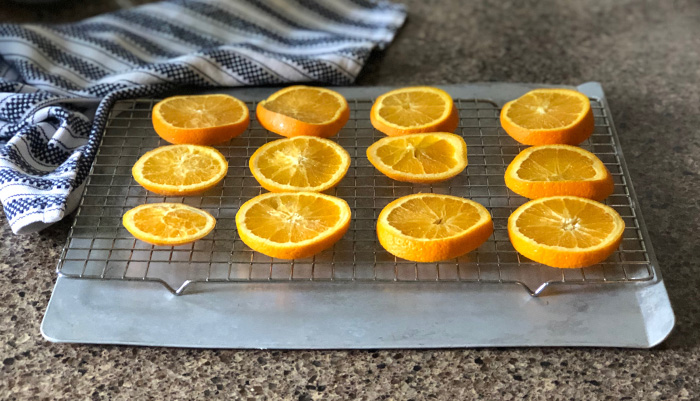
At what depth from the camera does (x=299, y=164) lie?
Result: 156 centimetres

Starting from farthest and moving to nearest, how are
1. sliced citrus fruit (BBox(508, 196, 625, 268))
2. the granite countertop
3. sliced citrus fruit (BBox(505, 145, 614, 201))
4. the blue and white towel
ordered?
1. the blue and white towel
2. sliced citrus fruit (BBox(505, 145, 614, 201))
3. sliced citrus fruit (BBox(508, 196, 625, 268))
4. the granite countertop

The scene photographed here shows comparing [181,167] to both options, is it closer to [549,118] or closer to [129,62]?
[129,62]

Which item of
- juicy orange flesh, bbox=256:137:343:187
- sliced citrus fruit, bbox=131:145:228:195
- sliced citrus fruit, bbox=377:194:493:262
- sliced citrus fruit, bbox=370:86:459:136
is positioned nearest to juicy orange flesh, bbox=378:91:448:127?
sliced citrus fruit, bbox=370:86:459:136

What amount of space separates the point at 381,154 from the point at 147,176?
1.77 ft

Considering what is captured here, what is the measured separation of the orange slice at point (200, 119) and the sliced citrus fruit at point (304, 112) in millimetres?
67

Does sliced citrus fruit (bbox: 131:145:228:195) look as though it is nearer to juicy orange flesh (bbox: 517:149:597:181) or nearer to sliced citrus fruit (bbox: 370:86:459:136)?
sliced citrus fruit (bbox: 370:86:459:136)

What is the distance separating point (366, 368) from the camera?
1252mm

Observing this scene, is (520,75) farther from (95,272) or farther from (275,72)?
(95,272)

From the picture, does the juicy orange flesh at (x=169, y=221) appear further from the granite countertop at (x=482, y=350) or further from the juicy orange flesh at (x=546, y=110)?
the juicy orange flesh at (x=546, y=110)

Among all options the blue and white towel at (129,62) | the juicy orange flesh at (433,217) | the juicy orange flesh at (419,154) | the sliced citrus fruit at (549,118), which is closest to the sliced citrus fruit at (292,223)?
the juicy orange flesh at (433,217)

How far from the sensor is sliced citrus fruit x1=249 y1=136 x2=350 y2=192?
1527mm

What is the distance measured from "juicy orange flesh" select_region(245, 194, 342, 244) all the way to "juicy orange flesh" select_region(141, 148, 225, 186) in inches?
7.6

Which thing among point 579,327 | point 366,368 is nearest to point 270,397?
point 366,368

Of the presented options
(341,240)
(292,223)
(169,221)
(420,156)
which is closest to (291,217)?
(292,223)
